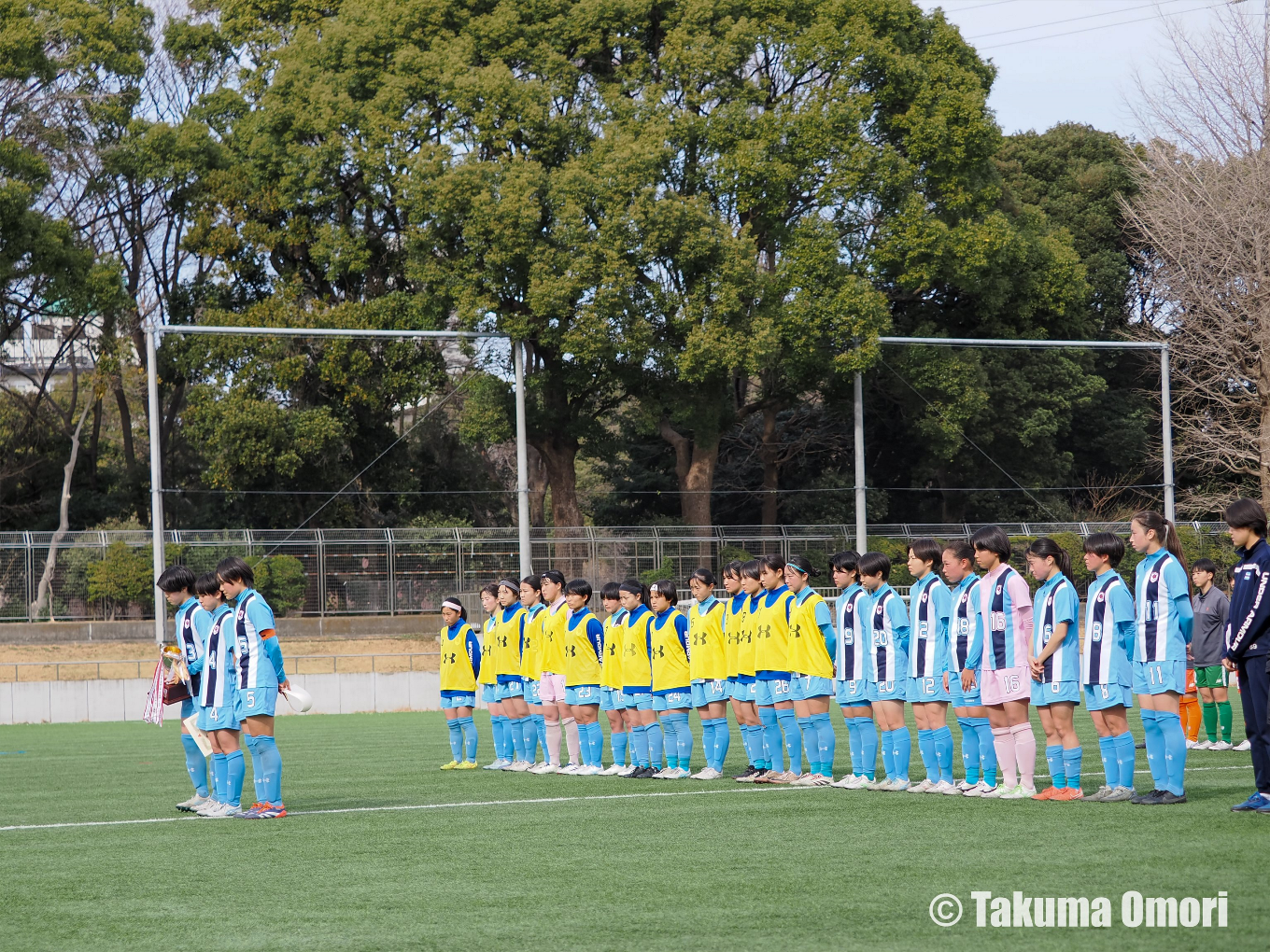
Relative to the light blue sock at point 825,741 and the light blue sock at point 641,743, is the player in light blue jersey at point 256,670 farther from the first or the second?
the light blue sock at point 825,741

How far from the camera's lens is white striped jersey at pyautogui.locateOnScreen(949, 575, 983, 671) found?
1052 cm

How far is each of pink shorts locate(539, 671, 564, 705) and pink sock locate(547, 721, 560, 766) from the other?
268 mm

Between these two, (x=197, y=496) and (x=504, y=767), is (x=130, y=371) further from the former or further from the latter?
(x=504, y=767)

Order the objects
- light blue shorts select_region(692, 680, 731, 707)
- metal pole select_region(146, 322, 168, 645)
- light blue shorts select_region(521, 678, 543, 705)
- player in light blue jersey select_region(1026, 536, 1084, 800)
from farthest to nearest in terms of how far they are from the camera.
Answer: metal pole select_region(146, 322, 168, 645)
light blue shorts select_region(521, 678, 543, 705)
light blue shorts select_region(692, 680, 731, 707)
player in light blue jersey select_region(1026, 536, 1084, 800)

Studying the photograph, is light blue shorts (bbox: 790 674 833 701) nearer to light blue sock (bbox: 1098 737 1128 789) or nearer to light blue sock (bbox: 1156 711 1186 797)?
light blue sock (bbox: 1098 737 1128 789)

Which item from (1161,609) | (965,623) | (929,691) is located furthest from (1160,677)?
(929,691)

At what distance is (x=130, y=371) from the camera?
38406mm

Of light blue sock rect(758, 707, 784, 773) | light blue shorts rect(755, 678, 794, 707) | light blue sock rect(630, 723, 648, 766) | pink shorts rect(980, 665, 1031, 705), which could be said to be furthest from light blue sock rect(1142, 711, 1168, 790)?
light blue sock rect(630, 723, 648, 766)

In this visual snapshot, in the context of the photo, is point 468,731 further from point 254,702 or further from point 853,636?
point 853,636

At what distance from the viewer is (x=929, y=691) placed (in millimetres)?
10867

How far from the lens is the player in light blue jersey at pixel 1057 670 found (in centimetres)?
999

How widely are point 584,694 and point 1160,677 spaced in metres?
6.05

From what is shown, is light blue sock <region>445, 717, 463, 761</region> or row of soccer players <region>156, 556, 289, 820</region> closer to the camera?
row of soccer players <region>156, 556, 289, 820</region>

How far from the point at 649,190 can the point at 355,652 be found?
12427mm
